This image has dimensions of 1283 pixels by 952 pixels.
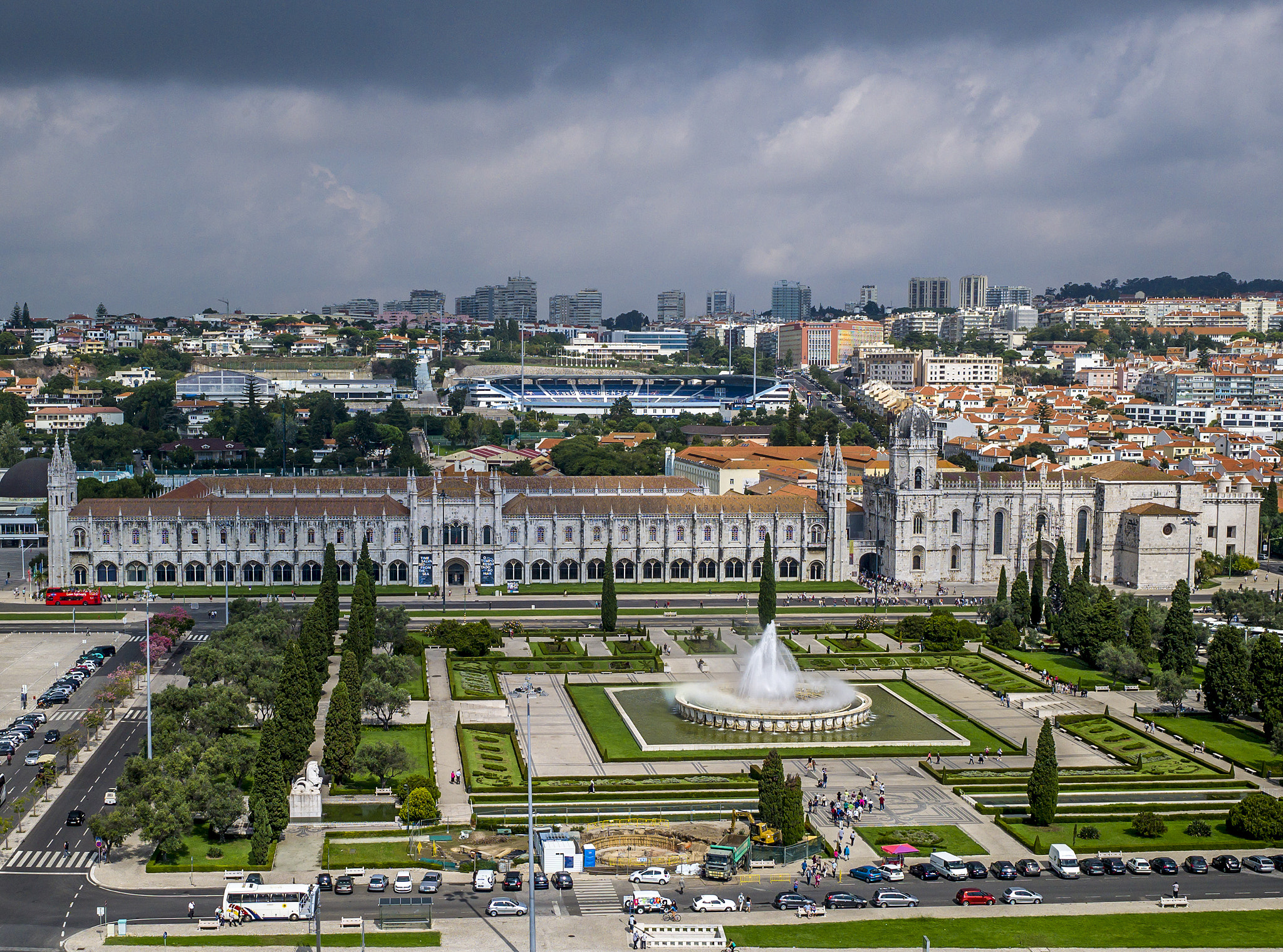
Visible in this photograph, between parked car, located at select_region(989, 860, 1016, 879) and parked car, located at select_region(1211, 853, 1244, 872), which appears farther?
parked car, located at select_region(1211, 853, 1244, 872)

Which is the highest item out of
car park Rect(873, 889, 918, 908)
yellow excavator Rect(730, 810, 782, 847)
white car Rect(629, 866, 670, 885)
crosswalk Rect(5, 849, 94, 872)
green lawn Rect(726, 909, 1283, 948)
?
yellow excavator Rect(730, 810, 782, 847)

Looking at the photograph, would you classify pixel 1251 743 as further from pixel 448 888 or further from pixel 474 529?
pixel 474 529

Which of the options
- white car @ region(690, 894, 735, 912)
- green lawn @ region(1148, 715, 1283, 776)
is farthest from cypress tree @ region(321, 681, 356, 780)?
green lawn @ region(1148, 715, 1283, 776)

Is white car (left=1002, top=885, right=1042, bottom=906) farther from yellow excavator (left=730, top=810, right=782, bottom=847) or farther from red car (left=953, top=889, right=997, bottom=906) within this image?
yellow excavator (left=730, top=810, right=782, bottom=847)

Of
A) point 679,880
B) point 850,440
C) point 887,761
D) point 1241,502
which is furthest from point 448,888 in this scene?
point 850,440

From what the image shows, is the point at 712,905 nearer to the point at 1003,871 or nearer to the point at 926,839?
the point at 926,839

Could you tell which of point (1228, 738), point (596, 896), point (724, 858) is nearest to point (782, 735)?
point (724, 858)
